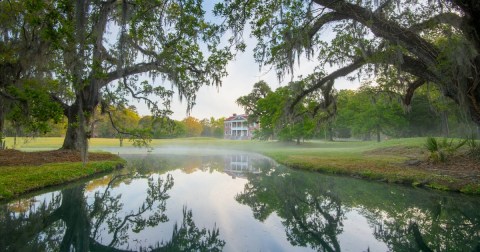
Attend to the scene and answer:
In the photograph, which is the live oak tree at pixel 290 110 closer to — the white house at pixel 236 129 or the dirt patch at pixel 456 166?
the dirt patch at pixel 456 166

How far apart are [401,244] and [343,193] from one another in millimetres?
4543

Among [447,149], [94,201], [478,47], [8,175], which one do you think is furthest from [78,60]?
[447,149]

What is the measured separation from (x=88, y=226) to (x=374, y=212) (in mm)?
6812

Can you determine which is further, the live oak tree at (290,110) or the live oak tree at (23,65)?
the live oak tree at (290,110)

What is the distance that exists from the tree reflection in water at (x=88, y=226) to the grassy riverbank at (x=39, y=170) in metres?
1.26

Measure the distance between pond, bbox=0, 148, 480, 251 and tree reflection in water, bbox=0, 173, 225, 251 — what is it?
0.02m

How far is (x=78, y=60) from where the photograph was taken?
7887 millimetres

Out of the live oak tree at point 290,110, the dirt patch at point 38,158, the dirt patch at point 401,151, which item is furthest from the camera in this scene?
the dirt patch at point 401,151

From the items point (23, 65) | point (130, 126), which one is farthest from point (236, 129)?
point (23, 65)

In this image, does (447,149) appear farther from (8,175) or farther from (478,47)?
(8,175)

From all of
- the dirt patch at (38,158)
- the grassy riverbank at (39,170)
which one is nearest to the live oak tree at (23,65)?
the dirt patch at (38,158)

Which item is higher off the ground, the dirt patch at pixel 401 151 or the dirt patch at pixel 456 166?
the dirt patch at pixel 401 151

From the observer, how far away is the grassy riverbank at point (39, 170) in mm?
9070

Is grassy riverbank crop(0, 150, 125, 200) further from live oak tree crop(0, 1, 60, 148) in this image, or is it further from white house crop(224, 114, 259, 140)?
white house crop(224, 114, 259, 140)
